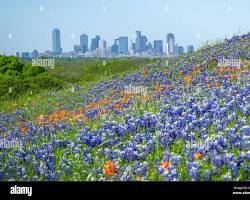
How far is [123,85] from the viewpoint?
12.8 metres

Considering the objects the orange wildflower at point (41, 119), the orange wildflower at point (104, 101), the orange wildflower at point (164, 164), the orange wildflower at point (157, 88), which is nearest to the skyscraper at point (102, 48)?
the orange wildflower at point (164, 164)

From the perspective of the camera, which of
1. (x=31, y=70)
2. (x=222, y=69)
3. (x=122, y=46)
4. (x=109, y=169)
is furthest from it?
(x=31, y=70)

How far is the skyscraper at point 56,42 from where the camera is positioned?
6102mm

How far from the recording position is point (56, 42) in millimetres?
6156

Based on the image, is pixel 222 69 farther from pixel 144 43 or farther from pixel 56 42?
pixel 56 42

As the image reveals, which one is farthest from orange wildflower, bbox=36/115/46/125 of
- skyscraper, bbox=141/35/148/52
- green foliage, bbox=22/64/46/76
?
green foliage, bbox=22/64/46/76

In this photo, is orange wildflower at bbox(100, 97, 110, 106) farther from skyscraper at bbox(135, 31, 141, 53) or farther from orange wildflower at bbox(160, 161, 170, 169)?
orange wildflower at bbox(160, 161, 170, 169)

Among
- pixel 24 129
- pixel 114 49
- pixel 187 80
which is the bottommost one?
pixel 24 129

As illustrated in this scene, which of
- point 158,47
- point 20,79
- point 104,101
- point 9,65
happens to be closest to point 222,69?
point 104,101

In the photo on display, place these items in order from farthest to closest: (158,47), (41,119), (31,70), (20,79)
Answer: (31,70)
(20,79)
(41,119)
(158,47)

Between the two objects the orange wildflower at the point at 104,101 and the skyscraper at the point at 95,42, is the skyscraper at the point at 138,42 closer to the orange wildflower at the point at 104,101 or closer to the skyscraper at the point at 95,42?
the skyscraper at the point at 95,42
